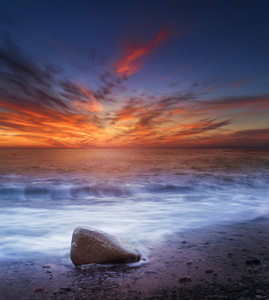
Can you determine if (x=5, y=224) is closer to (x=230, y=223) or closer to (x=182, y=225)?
(x=182, y=225)

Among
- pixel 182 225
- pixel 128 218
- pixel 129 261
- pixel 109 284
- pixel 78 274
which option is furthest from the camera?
pixel 128 218

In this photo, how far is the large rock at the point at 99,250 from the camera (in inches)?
136

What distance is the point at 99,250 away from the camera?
11.4ft

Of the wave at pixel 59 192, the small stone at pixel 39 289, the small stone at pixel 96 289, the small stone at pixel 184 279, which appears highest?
the wave at pixel 59 192

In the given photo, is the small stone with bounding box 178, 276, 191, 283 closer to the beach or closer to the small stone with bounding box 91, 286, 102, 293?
the beach

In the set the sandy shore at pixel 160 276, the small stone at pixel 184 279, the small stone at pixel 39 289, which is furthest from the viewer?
the small stone at pixel 184 279

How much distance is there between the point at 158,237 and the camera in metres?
5.06

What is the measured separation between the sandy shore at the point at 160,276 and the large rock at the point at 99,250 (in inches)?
4.3

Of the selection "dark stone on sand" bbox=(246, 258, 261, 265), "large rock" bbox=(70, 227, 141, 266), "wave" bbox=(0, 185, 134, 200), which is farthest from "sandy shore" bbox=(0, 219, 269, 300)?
"wave" bbox=(0, 185, 134, 200)

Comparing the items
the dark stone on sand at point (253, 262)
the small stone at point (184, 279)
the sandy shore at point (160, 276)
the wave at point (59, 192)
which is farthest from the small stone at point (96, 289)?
the wave at point (59, 192)

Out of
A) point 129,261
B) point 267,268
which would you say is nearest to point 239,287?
point 267,268

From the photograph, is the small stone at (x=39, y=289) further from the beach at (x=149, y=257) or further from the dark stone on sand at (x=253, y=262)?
the dark stone on sand at (x=253, y=262)

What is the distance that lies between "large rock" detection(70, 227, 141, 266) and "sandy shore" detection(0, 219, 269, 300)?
Answer: 110mm

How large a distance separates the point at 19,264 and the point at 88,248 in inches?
45.9
